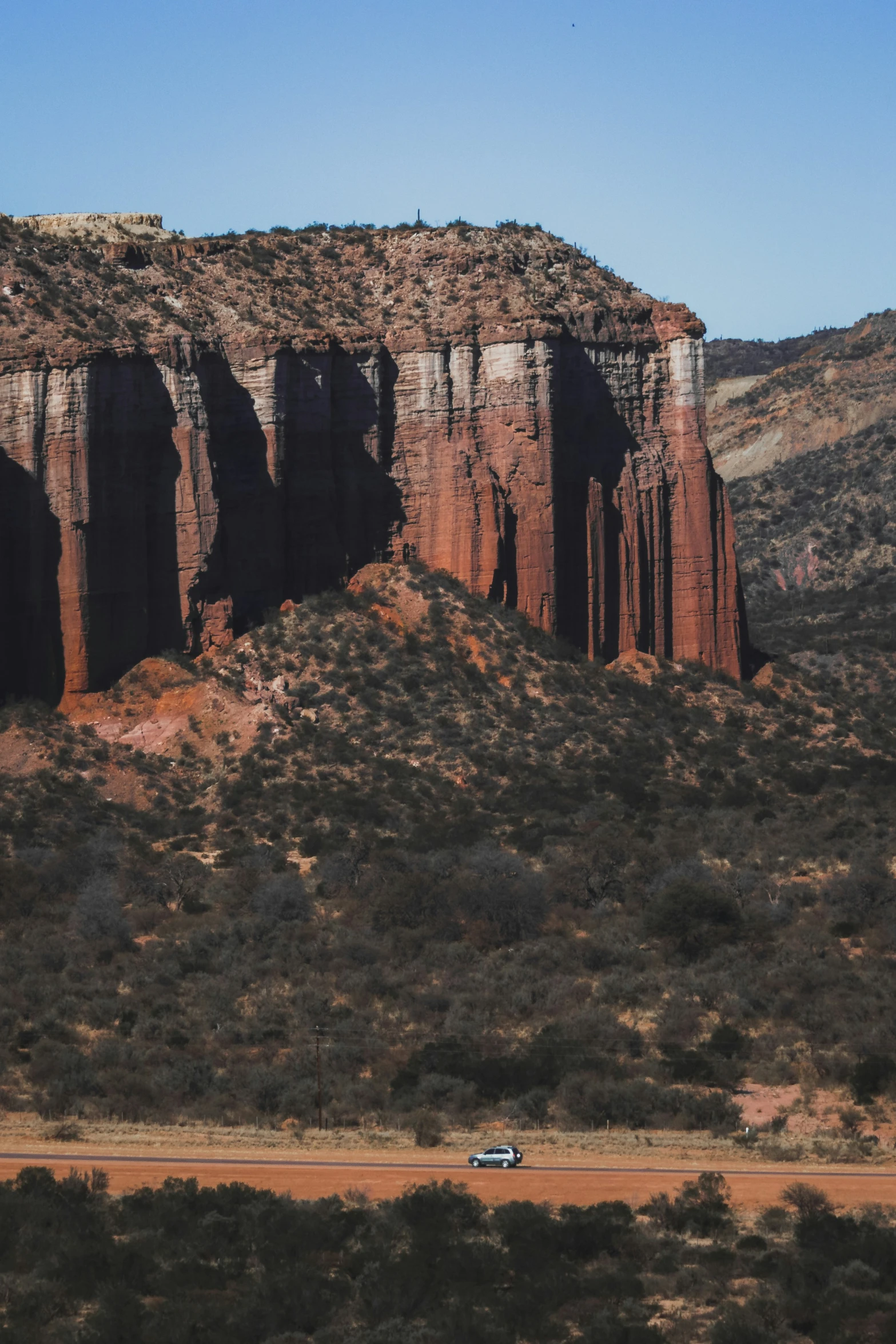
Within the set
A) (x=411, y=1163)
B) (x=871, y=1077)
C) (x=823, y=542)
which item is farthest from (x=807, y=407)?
(x=411, y=1163)

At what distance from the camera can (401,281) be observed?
78.3 metres

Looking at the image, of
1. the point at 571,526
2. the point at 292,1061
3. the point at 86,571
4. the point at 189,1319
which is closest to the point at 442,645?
the point at 571,526

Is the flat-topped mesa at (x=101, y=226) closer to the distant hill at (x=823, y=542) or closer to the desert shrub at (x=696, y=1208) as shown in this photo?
the distant hill at (x=823, y=542)

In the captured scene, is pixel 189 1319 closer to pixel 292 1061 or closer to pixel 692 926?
pixel 292 1061

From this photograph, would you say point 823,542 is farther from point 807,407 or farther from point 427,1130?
point 427,1130

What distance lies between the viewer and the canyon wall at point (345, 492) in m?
67.7

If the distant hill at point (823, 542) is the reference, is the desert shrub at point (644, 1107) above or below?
below

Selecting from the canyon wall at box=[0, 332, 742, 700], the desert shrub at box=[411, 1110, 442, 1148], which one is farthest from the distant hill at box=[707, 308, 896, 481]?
the desert shrub at box=[411, 1110, 442, 1148]

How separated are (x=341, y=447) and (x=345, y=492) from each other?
164 cm

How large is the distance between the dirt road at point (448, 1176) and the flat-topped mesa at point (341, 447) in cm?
3490

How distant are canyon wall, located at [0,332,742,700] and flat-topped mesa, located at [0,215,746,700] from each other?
8 cm

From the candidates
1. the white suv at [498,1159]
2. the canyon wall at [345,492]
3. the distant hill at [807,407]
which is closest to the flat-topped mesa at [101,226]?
the canyon wall at [345,492]

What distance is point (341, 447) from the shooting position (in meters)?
73.0

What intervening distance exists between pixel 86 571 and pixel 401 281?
1912 centimetres
